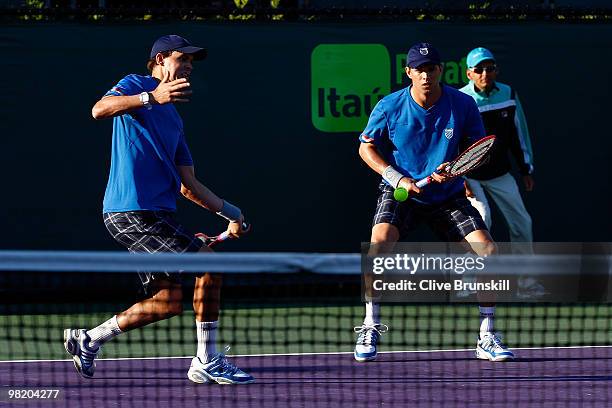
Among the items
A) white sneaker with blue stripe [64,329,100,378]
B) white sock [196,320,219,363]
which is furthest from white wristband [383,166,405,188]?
white sneaker with blue stripe [64,329,100,378]

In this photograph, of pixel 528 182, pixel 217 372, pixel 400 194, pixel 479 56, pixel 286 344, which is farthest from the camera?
pixel 528 182

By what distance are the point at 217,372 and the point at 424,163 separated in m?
1.63

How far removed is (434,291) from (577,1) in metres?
2.96

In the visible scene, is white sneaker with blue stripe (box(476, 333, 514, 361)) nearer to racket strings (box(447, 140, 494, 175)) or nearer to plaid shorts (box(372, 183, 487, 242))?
plaid shorts (box(372, 183, 487, 242))

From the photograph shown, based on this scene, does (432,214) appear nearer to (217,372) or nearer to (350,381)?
(350,381)

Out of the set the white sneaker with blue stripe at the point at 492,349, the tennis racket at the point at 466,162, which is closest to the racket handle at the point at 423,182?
the tennis racket at the point at 466,162

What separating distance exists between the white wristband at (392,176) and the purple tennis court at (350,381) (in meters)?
0.91

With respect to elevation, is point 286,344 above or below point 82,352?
below

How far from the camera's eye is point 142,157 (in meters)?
6.28

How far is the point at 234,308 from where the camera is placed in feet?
30.6

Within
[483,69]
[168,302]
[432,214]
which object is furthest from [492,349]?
[483,69]

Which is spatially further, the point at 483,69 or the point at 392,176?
the point at 483,69

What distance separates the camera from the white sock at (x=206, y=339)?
625 cm

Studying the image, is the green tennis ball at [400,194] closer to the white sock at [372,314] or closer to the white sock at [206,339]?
the white sock at [372,314]
